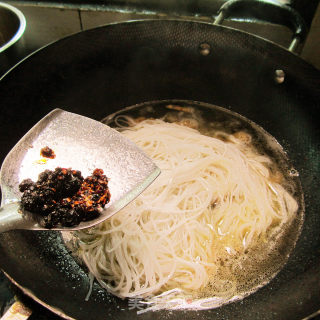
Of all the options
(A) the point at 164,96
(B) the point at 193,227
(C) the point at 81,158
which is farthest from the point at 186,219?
(A) the point at 164,96

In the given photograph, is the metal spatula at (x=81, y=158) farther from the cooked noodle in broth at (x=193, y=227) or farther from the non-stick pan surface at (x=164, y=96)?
the cooked noodle in broth at (x=193, y=227)

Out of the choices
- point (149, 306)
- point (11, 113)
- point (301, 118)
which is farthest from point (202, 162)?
point (11, 113)

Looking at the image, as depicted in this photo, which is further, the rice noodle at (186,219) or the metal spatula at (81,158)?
the rice noodle at (186,219)

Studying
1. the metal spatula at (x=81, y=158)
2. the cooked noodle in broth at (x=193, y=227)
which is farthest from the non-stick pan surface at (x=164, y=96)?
the metal spatula at (x=81, y=158)

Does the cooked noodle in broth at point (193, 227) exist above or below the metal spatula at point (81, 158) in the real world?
below

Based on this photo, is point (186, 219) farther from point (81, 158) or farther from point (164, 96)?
point (164, 96)

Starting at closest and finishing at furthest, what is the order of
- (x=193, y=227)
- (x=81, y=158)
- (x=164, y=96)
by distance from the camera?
(x=81, y=158) → (x=193, y=227) → (x=164, y=96)
